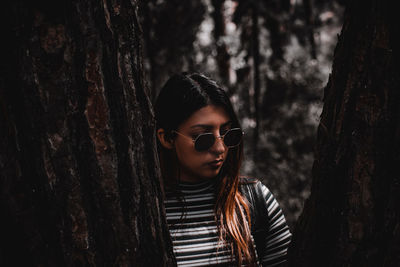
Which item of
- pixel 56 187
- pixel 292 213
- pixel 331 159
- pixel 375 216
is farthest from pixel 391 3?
pixel 292 213

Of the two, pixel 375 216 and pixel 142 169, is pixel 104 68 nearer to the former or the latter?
pixel 142 169

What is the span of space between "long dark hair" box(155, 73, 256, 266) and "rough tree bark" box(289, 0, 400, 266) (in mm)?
628

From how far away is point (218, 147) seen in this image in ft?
5.76

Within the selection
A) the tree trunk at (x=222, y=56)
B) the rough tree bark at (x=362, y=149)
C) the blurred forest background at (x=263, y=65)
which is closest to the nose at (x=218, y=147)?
the rough tree bark at (x=362, y=149)

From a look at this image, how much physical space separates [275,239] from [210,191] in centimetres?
41

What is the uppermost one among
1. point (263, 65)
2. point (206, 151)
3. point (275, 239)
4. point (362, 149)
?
point (263, 65)

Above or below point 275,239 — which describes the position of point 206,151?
above

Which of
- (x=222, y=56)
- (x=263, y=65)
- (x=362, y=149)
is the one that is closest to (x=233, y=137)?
(x=362, y=149)

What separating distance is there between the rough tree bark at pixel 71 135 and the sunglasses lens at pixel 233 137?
35.2 inches

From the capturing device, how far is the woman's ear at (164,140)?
74.5 inches

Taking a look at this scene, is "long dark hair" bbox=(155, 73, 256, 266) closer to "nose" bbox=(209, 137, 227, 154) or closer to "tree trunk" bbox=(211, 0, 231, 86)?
"nose" bbox=(209, 137, 227, 154)

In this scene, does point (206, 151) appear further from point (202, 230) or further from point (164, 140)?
point (202, 230)

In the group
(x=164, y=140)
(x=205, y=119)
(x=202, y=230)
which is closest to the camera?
(x=202, y=230)

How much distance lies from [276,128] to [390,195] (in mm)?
7773
